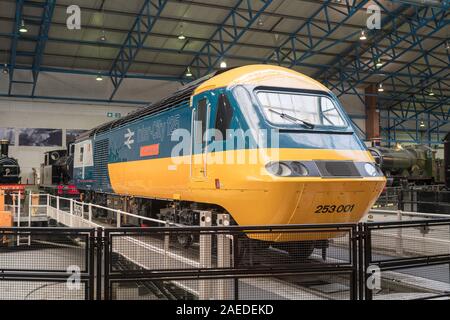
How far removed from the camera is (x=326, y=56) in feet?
102

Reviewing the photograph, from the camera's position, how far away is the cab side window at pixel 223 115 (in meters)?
7.24

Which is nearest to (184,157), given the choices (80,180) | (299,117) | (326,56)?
(299,117)

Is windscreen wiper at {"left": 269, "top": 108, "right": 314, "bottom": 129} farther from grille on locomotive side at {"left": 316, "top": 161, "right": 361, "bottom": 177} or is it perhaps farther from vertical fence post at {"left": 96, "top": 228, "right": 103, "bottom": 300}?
vertical fence post at {"left": 96, "top": 228, "right": 103, "bottom": 300}

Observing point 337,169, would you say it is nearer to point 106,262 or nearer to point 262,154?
point 262,154

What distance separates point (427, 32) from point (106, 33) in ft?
65.0

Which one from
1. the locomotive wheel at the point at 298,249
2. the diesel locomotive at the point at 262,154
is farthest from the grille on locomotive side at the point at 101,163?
the locomotive wheel at the point at 298,249

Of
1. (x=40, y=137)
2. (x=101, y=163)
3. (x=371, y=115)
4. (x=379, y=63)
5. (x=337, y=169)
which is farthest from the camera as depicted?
(x=371, y=115)

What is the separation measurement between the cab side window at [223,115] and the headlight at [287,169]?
1.18 meters

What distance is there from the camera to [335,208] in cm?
674

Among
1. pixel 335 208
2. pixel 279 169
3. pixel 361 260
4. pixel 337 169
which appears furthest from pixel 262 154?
pixel 361 260

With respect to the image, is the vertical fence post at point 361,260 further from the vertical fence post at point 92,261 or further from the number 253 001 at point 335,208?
the vertical fence post at point 92,261

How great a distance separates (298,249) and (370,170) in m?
2.66

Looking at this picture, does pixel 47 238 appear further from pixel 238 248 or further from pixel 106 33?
pixel 106 33

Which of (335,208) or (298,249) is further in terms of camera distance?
(335,208)
